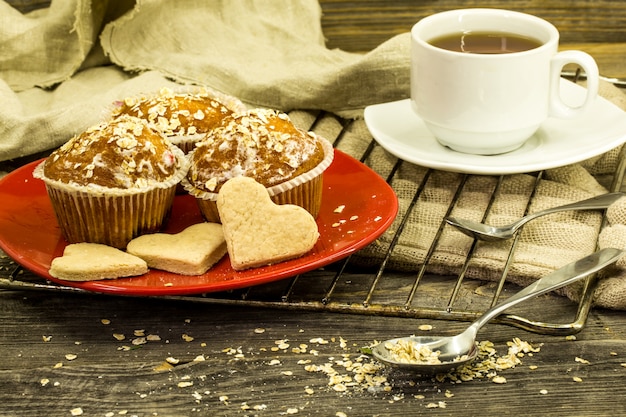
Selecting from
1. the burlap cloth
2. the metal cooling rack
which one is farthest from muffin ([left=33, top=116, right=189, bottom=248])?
the burlap cloth

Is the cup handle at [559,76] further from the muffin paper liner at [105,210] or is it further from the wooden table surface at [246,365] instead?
the muffin paper liner at [105,210]

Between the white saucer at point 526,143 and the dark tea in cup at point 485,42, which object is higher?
the dark tea in cup at point 485,42

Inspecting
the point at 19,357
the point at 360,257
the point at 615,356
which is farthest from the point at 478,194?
the point at 19,357

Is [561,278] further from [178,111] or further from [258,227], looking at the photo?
[178,111]

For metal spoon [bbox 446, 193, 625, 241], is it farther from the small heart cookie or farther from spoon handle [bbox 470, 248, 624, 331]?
the small heart cookie

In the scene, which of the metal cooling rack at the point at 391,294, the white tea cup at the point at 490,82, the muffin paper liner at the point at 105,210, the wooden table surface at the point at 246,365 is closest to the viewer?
the wooden table surface at the point at 246,365

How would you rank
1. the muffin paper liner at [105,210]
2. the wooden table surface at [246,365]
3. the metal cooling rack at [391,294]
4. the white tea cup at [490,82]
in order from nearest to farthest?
1. the wooden table surface at [246,365]
2. the metal cooling rack at [391,294]
3. the muffin paper liner at [105,210]
4. the white tea cup at [490,82]

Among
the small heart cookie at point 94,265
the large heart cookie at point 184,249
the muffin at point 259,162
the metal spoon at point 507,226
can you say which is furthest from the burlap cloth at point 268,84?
the small heart cookie at point 94,265

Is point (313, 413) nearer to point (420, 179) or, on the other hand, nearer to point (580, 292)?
point (580, 292)
